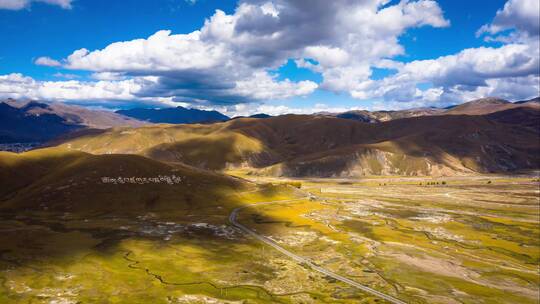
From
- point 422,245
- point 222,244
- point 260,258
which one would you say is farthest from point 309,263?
point 422,245

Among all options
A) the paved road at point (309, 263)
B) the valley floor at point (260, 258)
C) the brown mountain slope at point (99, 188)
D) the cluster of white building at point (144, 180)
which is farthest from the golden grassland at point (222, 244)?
the cluster of white building at point (144, 180)

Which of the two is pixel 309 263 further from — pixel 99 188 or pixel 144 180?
pixel 99 188

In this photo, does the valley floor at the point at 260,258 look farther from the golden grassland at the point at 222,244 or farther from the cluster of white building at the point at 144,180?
the cluster of white building at the point at 144,180

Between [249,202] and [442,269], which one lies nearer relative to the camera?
[442,269]

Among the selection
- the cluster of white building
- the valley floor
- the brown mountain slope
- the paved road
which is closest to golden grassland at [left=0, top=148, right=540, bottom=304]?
the valley floor

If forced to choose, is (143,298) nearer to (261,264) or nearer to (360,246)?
(261,264)

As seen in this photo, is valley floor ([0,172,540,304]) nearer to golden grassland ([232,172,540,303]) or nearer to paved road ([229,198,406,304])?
golden grassland ([232,172,540,303])

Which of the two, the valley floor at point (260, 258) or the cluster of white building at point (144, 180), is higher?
the cluster of white building at point (144, 180)

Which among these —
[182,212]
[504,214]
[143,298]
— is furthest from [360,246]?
[504,214]
